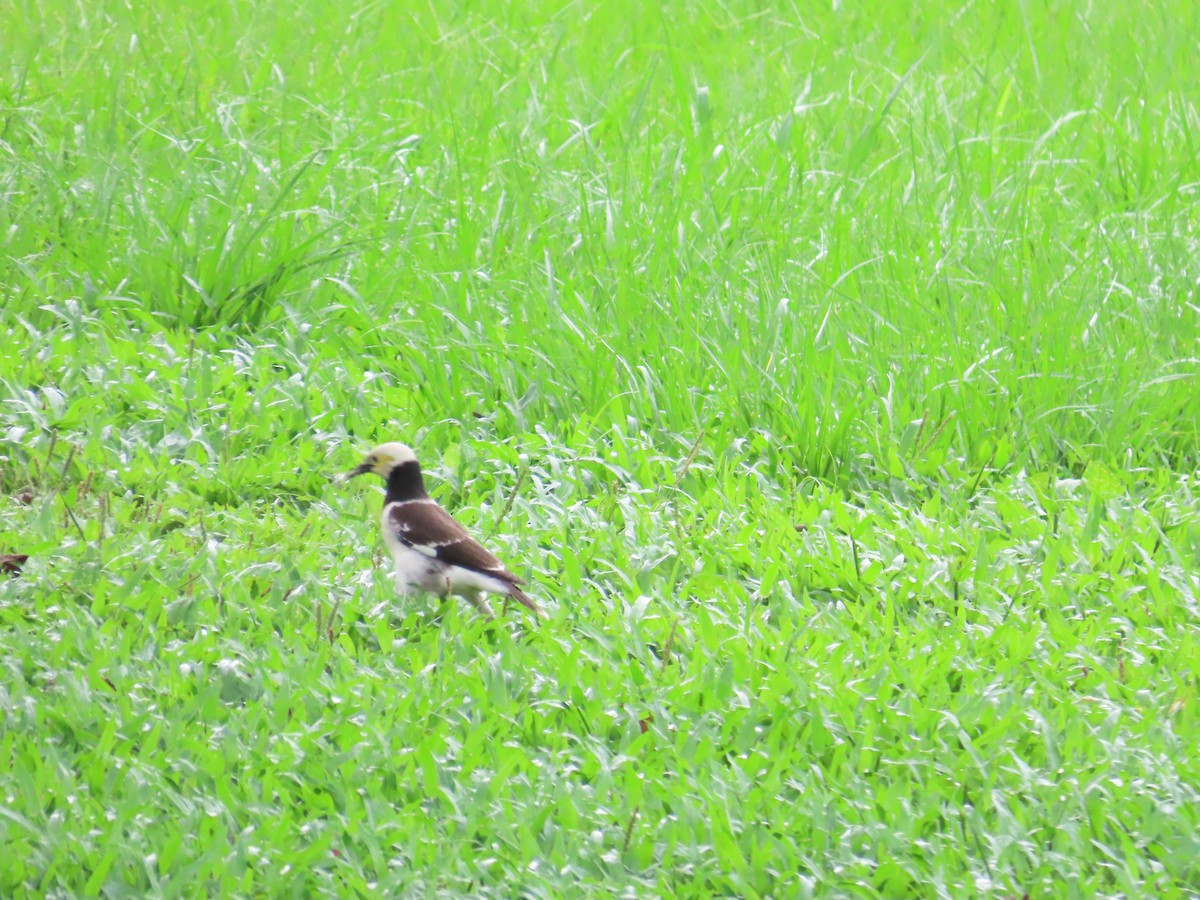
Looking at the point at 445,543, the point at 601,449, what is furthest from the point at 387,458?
the point at 601,449

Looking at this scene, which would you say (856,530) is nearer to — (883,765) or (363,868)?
(883,765)

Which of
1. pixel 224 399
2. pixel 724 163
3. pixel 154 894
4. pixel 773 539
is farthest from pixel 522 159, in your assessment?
pixel 154 894

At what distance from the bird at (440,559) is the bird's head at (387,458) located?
127 mm

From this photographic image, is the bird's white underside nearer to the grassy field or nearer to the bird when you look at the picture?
the bird

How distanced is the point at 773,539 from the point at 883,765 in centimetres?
113

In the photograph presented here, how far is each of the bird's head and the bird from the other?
0.13 meters

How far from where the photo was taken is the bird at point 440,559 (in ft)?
13.3

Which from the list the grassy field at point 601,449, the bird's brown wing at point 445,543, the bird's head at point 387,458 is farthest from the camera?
the bird's head at point 387,458

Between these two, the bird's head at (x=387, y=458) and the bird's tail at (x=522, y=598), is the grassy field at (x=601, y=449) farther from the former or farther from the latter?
the bird's head at (x=387, y=458)

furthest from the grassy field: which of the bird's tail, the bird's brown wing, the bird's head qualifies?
the bird's head

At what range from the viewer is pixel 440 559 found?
159 inches

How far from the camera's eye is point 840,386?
5320mm

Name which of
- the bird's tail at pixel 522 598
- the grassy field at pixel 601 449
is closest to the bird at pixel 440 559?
the bird's tail at pixel 522 598

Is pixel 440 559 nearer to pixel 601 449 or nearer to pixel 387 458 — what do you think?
pixel 387 458
